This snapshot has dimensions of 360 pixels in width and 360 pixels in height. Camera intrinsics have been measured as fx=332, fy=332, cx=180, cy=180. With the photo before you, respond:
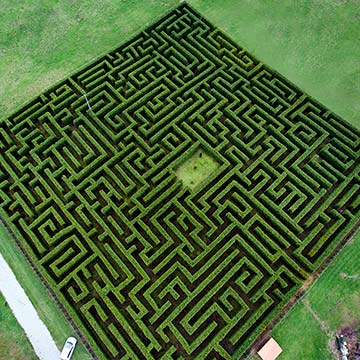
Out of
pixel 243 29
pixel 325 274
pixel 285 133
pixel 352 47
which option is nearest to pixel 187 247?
pixel 325 274

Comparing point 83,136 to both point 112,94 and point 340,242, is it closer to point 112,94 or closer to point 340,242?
point 112,94

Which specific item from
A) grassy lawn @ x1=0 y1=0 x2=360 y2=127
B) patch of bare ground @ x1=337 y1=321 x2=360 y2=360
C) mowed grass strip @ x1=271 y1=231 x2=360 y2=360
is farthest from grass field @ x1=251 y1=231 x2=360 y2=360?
grassy lawn @ x1=0 y1=0 x2=360 y2=127

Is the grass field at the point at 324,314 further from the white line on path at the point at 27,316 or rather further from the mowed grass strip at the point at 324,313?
the white line on path at the point at 27,316

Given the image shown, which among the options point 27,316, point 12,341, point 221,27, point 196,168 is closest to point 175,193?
point 196,168

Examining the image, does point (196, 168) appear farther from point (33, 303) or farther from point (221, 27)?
point (221, 27)

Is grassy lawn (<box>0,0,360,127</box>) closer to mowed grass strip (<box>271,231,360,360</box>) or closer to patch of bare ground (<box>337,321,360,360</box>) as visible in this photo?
mowed grass strip (<box>271,231,360,360</box>)
